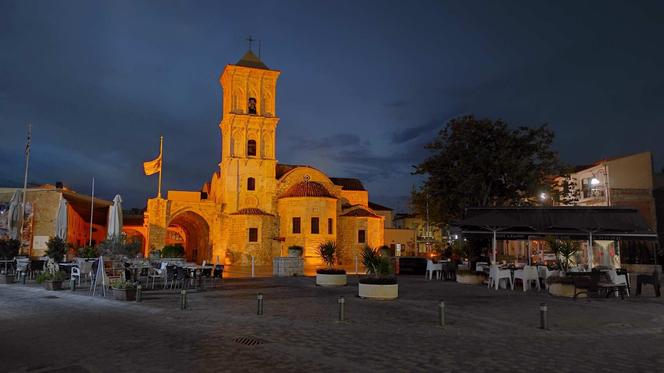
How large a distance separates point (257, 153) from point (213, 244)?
8292 mm

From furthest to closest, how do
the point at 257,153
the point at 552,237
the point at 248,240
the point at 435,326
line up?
the point at 257,153 < the point at 248,240 < the point at 552,237 < the point at 435,326

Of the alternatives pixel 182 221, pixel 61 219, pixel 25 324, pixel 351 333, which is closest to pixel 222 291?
pixel 25 324

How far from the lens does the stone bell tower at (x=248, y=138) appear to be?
128ft

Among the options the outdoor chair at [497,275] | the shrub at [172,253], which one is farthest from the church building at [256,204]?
the outdoor chair at [497,275]

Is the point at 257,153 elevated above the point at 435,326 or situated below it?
above

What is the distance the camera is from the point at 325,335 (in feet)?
26.8

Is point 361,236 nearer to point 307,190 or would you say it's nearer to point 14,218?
point 307,190

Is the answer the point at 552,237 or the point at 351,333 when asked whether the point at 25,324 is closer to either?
the point at 351,333

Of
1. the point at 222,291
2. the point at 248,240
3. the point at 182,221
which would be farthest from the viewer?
the point at 182,221

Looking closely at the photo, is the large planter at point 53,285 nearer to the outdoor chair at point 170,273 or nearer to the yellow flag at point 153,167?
the outdoor chair at point 170,273

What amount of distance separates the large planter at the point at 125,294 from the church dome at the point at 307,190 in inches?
986

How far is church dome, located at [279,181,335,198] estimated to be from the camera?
1491 inches

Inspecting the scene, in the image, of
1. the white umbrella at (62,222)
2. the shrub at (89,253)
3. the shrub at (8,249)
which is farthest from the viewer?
the white umbrella at (62,222)

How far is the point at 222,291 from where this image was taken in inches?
613
